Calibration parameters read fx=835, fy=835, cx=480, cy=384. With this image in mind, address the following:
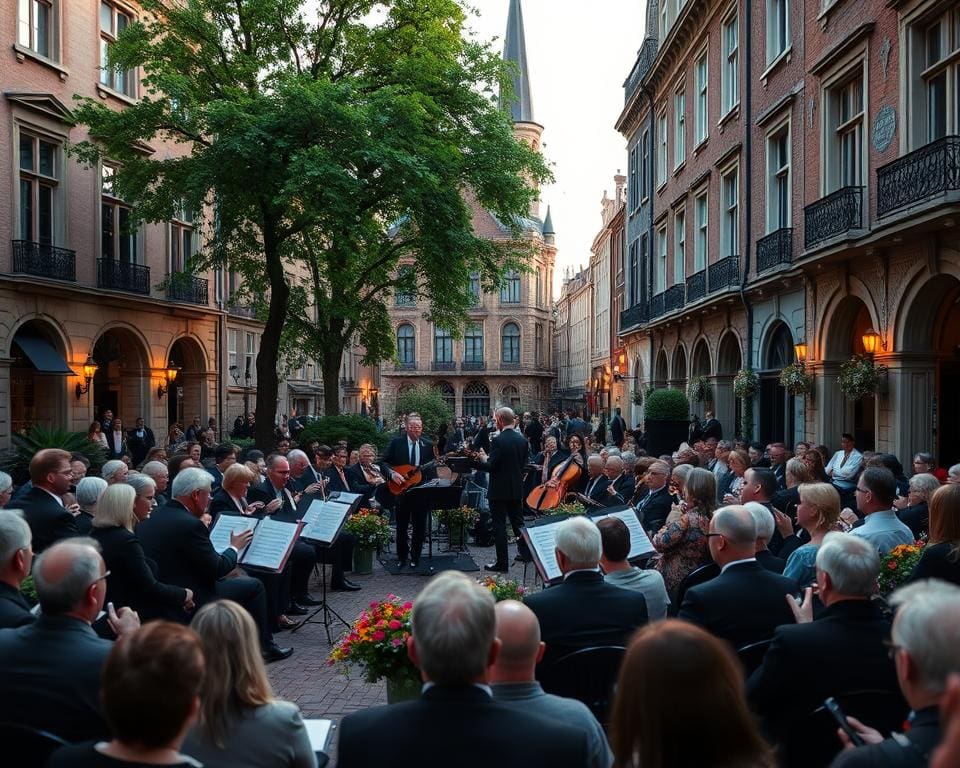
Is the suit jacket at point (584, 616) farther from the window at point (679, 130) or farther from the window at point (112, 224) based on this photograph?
the window at point (679, 130)

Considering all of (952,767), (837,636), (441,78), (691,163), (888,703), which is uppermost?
(441,78)

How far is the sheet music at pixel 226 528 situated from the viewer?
684 centimetres

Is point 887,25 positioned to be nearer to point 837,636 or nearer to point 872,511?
point 872,511

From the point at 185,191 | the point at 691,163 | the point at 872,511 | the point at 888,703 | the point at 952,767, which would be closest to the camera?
the point at 952,767

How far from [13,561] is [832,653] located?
403 cm

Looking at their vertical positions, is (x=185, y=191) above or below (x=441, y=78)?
below

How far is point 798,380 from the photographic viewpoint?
15867 mm

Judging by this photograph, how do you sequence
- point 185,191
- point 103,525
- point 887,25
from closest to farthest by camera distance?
point 103,525, point 887,25, point 185,191

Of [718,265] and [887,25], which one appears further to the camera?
[718,265]

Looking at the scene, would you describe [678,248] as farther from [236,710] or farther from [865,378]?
[236,710]

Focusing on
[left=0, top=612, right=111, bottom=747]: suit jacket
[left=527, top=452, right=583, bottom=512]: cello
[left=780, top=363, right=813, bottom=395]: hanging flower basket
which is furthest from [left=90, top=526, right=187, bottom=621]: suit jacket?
[left=780, top=363, right=813, bottom=395]: hanging flower basket

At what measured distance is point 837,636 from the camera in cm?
347

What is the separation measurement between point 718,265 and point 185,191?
13425 mm

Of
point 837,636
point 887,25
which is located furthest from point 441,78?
point 837,636
